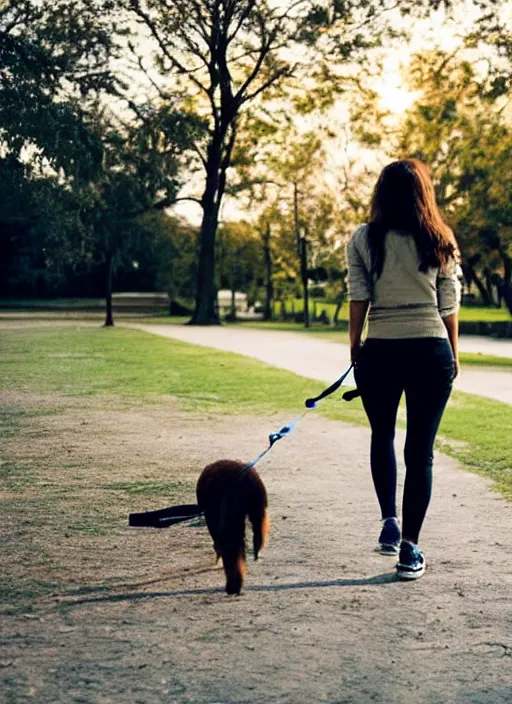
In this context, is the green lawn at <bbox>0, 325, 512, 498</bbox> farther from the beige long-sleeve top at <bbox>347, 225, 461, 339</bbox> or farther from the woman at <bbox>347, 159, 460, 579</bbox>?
the beige long-sleeve top at <bbox>347, 225, 461, 339</bbox>

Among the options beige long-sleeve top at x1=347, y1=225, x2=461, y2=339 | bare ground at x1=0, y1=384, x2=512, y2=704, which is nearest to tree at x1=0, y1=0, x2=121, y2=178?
bare ground at x1=0, y1=384, x2=512, y2=704

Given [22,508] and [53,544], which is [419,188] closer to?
[53,544]

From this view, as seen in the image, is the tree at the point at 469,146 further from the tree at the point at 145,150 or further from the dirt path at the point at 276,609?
the dirt path at the point at 276,609

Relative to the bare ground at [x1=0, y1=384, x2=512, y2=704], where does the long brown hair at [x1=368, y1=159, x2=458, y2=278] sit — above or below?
above

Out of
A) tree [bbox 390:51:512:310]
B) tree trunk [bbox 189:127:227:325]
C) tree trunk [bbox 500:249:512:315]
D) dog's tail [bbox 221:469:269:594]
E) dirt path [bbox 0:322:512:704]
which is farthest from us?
tree trunk [bbox 189:127:227:325]

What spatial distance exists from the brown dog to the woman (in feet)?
2.52

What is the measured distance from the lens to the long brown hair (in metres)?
4.93

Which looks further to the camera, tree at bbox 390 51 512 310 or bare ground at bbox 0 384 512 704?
tree at bbox 390 51 512 310

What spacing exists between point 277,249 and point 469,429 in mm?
43781

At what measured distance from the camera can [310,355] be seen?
2267 cm

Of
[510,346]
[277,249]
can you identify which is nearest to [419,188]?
[510,346]

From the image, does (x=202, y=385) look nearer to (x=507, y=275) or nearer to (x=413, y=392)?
(x=413, y=392)

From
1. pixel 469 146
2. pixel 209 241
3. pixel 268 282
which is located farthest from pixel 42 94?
pixel 268 282

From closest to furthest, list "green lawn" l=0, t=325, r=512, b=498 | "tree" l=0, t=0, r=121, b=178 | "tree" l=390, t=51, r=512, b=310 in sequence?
"green lawn" l=0, t=325, r=512, b=498, "tree" l=0, t=0, r=121, b=178, "tree" l=390, t=51, r=512, b=310
